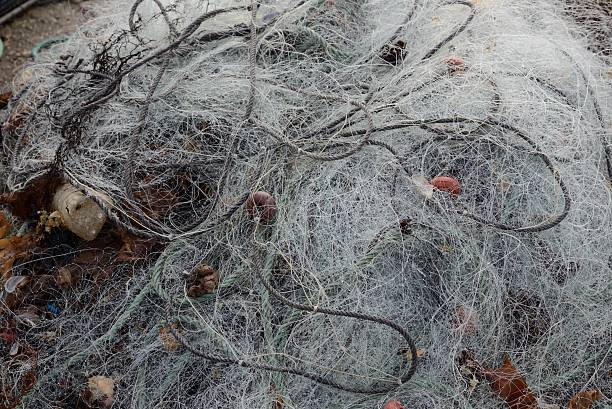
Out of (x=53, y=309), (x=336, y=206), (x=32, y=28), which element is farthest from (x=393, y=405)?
(x=32, y=28)

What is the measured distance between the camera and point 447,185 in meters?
2.33

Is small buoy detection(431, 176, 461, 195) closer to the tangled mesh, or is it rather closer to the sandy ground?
the tangled mesh

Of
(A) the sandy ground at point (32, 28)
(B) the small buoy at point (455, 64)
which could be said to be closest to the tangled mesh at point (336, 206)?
(B) the small buoy at point (455, 64)

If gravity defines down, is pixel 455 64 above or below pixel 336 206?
above

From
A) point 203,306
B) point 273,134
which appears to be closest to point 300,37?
point 273,134

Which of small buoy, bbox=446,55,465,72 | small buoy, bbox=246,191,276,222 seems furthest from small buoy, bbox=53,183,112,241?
small buoy, bbox=446,55,465,72

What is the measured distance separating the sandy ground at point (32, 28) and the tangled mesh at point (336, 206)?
1.38 metres

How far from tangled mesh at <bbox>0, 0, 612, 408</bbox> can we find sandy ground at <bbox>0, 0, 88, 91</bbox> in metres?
1.38

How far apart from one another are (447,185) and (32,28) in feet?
10.8

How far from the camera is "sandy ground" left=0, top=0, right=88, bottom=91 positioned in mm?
4047

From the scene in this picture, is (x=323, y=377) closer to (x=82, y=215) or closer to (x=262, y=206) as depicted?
(x=262, y=206)

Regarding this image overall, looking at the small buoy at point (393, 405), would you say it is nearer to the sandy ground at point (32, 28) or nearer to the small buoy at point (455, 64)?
the small buoy at point (455, 64)

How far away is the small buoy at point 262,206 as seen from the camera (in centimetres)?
231

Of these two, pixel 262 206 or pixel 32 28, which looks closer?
pixel 262 206
